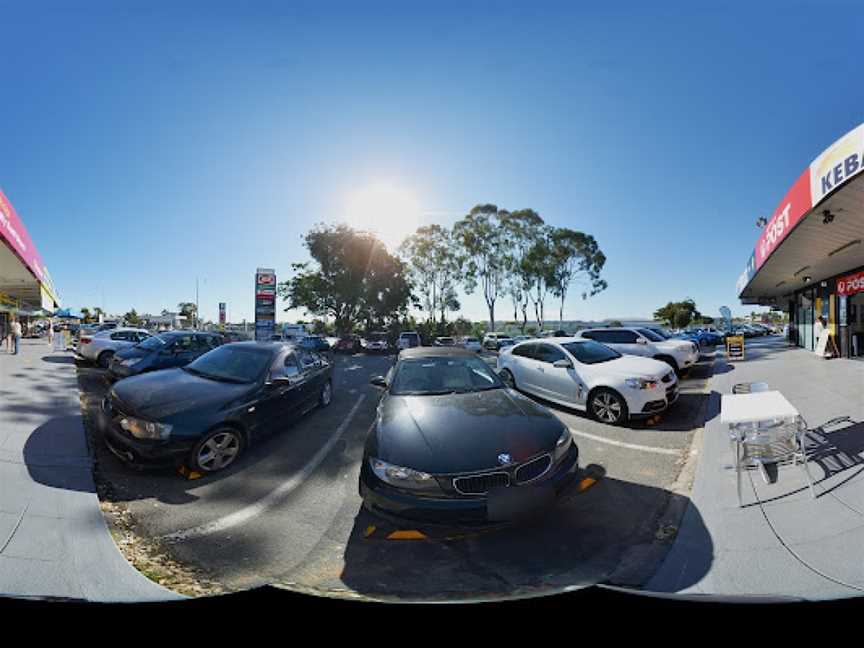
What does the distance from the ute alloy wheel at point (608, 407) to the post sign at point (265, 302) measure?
16.5 metres

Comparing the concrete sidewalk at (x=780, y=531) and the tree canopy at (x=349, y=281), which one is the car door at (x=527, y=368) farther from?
the tree canopy at (x=349, y=281)

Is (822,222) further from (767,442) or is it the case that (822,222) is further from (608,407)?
(767,442)

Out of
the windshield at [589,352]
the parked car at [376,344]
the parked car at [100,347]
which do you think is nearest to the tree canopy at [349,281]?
the parked car at [376,344]

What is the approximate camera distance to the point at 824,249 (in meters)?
8.65

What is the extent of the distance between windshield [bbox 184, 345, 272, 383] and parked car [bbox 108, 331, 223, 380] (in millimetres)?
2669

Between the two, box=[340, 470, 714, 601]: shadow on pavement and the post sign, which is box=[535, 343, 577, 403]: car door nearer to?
box=[340, 470, 714, 601]: shadow on pavement

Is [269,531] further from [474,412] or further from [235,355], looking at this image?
[235,355]

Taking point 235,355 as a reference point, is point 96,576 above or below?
below

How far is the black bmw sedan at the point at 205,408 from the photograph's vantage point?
3.17m

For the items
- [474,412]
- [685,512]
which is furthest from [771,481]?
[474,412]

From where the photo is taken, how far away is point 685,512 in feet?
8.52

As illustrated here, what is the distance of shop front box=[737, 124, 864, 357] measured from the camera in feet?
15.2

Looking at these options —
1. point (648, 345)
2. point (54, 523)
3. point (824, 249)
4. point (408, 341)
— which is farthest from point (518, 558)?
point (408, 341)

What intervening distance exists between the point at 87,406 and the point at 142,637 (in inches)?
206
